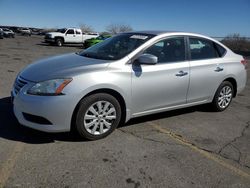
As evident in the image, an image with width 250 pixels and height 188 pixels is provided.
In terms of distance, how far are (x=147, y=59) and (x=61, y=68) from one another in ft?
4.22

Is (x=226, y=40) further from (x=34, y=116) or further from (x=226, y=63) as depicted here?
(x=34, y=116)

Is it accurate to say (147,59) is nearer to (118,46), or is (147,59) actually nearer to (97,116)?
(118,46)

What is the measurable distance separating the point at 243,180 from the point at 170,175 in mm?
879

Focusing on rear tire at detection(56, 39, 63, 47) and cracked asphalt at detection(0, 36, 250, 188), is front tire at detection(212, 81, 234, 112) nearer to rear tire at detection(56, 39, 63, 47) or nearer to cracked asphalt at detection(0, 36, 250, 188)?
cracked asphalt at detection(0, 36, 250, 188)

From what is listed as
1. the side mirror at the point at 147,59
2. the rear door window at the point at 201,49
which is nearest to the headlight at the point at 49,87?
the side mirror at the point at 147,59

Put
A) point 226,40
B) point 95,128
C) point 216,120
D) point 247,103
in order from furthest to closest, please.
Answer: point 226,40
point 247,103
point 216,120
point 95,128

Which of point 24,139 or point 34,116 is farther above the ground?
point 34,116

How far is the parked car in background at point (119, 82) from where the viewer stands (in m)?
4.00

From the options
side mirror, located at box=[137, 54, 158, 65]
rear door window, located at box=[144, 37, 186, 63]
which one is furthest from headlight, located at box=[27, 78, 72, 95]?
rear door window, located at box=[144, 37, 186, 63]

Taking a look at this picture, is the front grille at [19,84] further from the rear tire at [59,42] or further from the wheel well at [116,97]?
the rear tire at [59,42]

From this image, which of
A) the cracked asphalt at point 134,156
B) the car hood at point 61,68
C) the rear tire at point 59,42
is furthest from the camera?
the rear tire at point 59,42

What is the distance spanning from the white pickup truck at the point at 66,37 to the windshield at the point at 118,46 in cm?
2564

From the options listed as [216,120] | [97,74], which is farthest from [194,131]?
[97,74]

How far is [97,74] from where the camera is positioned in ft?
13.7
